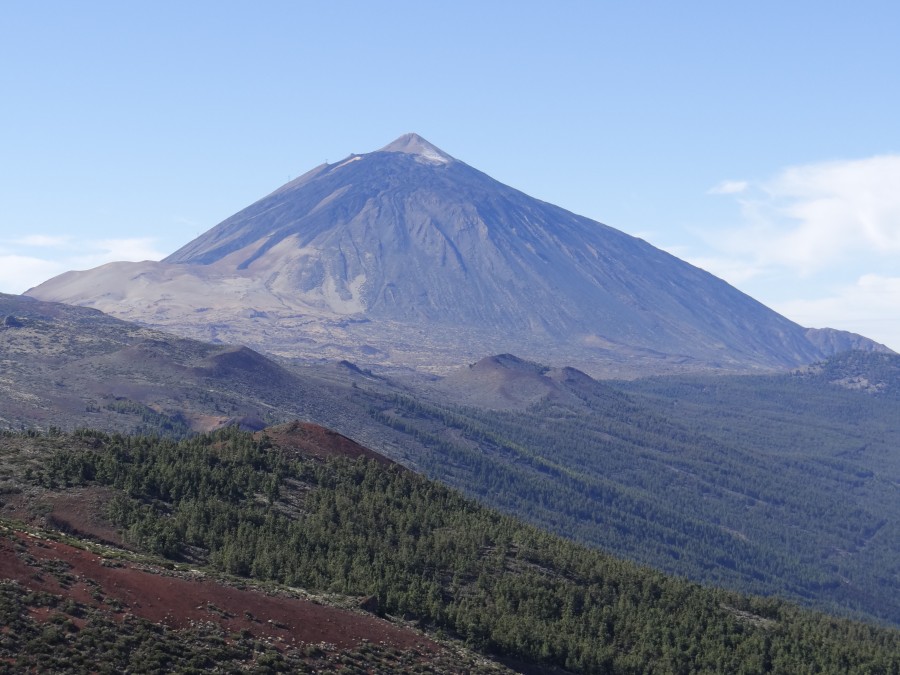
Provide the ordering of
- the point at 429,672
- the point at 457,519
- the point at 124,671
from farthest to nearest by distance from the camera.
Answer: the point at 457,519 → the point at 429,672 → the point at 124,671

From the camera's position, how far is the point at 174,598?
53469 millimetres

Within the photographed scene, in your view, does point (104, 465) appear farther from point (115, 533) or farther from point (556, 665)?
point (556, 665)

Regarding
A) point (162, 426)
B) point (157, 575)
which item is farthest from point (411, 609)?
point (162, 426)

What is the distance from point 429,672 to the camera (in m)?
56.3

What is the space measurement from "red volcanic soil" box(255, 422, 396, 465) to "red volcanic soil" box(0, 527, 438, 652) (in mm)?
39627

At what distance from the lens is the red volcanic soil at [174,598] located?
167ft

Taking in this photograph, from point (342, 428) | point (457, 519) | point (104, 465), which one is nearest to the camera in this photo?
point (104, 465)

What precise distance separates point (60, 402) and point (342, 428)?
4597 cm

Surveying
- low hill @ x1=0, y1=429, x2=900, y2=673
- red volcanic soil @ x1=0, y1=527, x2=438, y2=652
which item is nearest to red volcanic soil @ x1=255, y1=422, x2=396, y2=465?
low hill @ x1=0, y1=429, x2=900, y2=673

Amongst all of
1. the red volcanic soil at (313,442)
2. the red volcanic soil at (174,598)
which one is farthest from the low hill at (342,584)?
the red volcanic soil at (313,442)

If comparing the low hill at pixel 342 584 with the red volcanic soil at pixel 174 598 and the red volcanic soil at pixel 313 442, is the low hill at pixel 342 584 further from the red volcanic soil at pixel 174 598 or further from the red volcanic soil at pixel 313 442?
the red volcanic soil at pixel 313 442

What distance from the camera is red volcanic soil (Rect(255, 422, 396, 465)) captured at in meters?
100

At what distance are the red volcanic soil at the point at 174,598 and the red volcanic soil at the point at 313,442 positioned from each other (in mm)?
39627

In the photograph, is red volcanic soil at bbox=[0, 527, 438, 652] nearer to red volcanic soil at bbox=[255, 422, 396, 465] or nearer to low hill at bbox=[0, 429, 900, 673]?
low hill at bbox=[0, 429, 900, 673]
